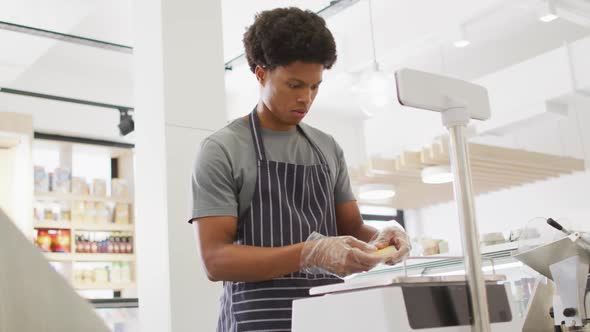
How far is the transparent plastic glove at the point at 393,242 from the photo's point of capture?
5.16ft

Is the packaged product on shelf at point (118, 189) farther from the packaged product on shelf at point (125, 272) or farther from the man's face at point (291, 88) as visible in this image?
the man's face at point (291, 88)

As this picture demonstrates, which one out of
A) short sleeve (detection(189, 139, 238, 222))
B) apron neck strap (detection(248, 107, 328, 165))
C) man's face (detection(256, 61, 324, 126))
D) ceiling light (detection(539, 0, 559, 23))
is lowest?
short sleeve (detection(189, 139, 238, 222))

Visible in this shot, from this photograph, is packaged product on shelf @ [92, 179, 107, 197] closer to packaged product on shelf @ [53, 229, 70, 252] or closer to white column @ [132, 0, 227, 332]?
packaged product on shelf @ [53, 229, 70, 252]

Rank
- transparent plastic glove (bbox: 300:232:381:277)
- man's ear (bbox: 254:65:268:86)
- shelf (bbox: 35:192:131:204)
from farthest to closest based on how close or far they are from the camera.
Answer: shelf (bbox: 35:192:131:204) → man's ear (bbox: 254:65:268:86) → transparent plastic glove (bbox: 300:232:381:277)

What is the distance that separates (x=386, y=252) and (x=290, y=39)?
0.58 metres

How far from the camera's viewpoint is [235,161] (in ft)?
5.61

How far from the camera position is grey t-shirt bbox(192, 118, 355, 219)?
1629mm

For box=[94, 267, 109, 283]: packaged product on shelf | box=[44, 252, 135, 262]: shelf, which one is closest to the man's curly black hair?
box=[44, 252, 135, 262]: shelf

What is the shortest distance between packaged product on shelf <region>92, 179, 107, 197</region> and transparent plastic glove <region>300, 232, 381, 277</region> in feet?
22.2

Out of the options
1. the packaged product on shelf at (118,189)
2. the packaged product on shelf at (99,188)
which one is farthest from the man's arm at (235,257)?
the packaged product on shelf at (118,189)

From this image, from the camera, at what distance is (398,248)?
1.64 metres

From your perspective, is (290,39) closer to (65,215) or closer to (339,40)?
(339,40)

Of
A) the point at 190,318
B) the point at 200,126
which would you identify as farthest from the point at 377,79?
the point at 190,318

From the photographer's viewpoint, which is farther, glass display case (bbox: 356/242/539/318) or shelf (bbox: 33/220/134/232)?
shelf (bbox: 33/220/134/232)
